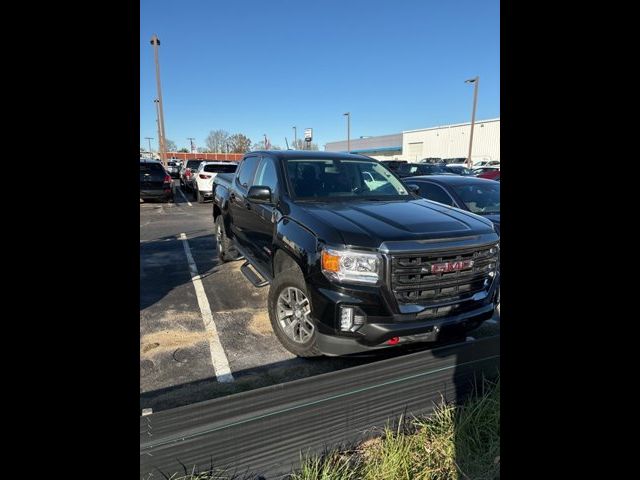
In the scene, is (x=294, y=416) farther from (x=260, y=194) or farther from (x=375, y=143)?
(x=375, y=143)

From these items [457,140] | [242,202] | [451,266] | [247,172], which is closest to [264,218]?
[242,202]

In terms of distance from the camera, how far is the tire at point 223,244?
22.4ft

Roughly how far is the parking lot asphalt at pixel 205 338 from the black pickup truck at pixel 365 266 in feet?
1.23

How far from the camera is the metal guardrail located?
214cm

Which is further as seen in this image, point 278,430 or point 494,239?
point 494,239

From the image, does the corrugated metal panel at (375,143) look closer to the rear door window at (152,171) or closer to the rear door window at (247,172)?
the rear door window at (152,171)

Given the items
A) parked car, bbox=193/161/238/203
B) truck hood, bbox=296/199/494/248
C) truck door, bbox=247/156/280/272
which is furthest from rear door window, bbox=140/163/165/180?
truck hood, bbox=296/199/494/248
